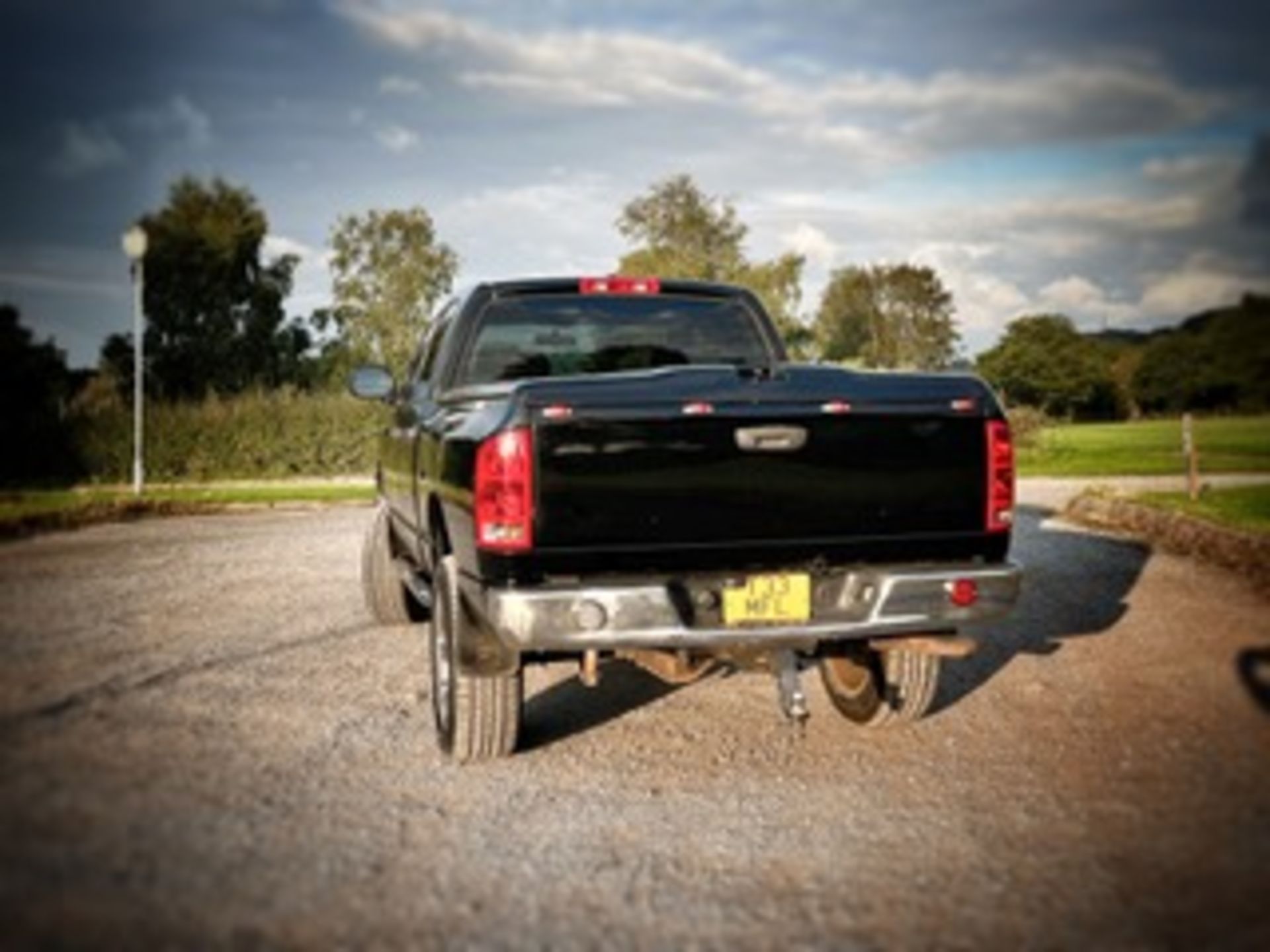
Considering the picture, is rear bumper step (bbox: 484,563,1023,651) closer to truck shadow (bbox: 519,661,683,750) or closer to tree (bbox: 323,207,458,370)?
truck shadow (bbox: 519,661,683,750)

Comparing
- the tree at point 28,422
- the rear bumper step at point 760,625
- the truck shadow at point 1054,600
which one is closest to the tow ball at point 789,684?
the rear bumper step at point 760,625

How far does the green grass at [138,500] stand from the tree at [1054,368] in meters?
61.0

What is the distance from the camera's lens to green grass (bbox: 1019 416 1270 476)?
21.9 m

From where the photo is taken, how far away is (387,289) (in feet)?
181

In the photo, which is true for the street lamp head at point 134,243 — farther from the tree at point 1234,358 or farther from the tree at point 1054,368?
the tree at point 1054,368

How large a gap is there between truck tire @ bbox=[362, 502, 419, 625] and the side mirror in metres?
1.06

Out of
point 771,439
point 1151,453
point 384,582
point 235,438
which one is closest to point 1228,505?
point 384,582

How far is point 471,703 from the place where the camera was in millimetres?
4227

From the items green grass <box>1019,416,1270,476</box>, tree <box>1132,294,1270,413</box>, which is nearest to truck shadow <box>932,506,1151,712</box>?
tree <box>1132,294,1270,413</box>

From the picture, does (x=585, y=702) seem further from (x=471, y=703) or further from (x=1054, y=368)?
(x=1054, y=368)

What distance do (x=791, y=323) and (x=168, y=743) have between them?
141 ft

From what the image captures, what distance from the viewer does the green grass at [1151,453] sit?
2194 cm

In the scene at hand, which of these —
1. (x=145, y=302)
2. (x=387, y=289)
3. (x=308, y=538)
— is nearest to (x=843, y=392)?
(x=308, y=538)

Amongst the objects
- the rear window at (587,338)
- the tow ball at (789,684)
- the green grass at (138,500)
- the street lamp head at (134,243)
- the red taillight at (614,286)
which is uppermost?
the street lamp head at (134,243)
